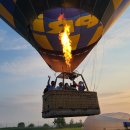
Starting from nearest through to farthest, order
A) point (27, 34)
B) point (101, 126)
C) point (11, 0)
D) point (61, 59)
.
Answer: point (11, 0) → point (27, 34) → point (61, 59) → point (101, 126)

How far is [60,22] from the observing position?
1195 centimetres

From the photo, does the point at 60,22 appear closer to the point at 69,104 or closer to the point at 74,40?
the point at 74,40

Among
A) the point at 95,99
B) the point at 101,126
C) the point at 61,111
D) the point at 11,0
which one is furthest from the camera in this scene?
the point at 101,126

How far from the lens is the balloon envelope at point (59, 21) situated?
10.8 metres

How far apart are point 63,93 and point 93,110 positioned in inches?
51.3

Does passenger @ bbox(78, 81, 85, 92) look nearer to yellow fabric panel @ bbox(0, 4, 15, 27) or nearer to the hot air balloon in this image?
the hot air balloon

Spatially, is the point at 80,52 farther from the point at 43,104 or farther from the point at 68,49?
the point at 43,104

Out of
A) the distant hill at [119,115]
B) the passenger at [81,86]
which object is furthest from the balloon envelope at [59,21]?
the distant hill at [119,115]

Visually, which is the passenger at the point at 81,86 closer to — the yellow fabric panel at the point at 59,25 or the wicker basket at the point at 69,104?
the wicker basket at the point at 69,104

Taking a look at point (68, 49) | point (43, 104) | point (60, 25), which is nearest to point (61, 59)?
point (68, 49)

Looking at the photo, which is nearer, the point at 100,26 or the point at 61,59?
the point at 100,26

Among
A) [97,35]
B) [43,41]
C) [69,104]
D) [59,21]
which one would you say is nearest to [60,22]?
[59,21]

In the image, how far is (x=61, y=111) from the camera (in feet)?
31.6

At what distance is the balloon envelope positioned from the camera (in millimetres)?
10789
